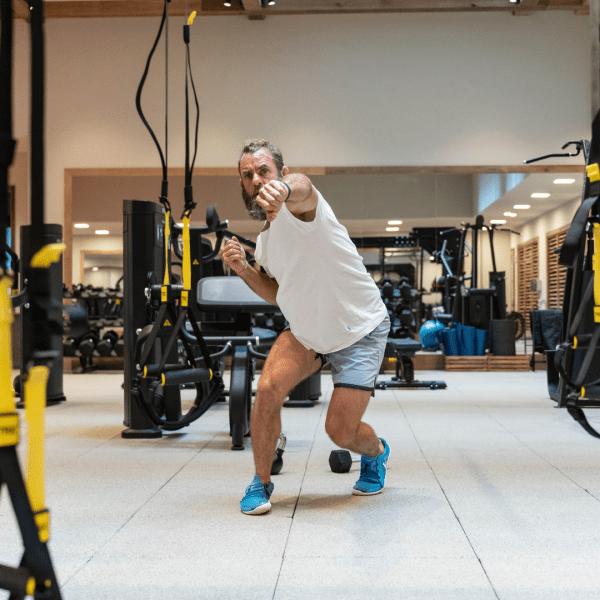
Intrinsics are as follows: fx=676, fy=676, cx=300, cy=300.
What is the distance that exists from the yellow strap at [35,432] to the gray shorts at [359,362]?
1.63m

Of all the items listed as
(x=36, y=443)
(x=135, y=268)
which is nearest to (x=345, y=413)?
(x=36, y=443)

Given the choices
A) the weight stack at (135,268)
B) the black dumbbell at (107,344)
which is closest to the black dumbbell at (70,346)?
the black dumbbell at (107,344)

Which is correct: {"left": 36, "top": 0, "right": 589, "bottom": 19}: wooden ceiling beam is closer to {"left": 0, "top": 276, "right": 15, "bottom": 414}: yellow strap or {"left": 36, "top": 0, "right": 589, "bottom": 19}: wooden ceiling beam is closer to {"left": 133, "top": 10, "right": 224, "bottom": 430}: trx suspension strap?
{"left": 133, "top": 10, "right": 224, "bottom": 430}: trx suspension strap

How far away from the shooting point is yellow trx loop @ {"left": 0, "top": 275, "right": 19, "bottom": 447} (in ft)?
2.88

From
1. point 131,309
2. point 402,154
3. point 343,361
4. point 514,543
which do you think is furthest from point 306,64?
point 514,543

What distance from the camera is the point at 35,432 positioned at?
909mm

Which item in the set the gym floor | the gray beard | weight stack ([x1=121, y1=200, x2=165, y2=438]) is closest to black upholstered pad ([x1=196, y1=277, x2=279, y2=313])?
weight stack ([x1=121, y1=200, x2=165, y2=438])

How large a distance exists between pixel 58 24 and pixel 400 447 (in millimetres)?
7346

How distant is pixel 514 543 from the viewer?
2066 mm

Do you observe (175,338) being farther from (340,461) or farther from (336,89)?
(336,89)

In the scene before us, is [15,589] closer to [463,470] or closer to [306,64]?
[463,470]

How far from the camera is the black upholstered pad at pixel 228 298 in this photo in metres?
4.09

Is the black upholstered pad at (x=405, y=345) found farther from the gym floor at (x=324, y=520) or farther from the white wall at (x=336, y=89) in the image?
the white wall at (x=336, y=89)

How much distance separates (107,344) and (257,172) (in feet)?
21.2
